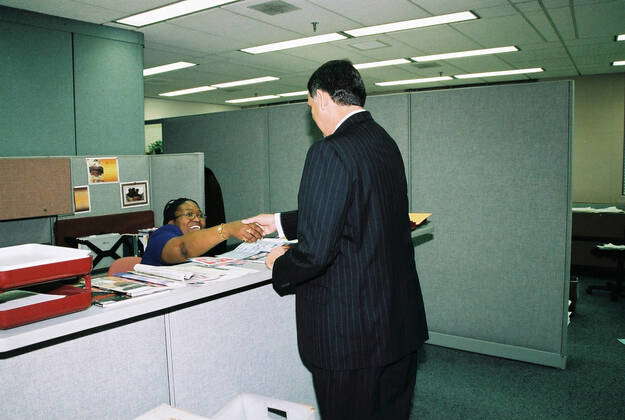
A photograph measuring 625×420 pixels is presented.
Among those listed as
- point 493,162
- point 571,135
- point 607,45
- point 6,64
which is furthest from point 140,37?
point 607,45

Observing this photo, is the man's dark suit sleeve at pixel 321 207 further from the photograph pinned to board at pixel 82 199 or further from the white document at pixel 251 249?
the photograph pinned to board at pixel 82 199

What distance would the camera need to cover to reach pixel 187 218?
269 centimetres

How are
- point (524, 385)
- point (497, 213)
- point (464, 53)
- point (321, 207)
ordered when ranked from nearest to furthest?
point (321, 207) → point (524, 385) → point (497, 213) → point (464, 53)

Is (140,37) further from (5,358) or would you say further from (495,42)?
(5,358)

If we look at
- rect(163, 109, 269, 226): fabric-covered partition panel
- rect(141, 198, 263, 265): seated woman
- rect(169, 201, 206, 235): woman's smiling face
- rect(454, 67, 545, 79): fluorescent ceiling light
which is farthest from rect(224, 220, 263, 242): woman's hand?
rect(454, 67, 545, 79): fluorescent ceiling light

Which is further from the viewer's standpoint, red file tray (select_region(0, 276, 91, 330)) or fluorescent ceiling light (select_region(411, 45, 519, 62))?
fluorescent ceiling light (select_region(411, 45, 519, 62))

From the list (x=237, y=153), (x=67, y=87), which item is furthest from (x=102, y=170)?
(x=237, y=153)

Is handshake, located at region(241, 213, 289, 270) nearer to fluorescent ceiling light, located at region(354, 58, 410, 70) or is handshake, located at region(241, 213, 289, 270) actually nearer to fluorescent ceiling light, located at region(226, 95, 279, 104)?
fluorescent ceiling light, located at region(354, 58, 410, 70)

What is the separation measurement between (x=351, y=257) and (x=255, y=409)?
57 cm

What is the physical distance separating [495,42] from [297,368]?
16.5ft

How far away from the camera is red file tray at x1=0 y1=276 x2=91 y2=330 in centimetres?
106

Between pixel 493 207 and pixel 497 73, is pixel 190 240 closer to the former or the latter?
pixel 493 207

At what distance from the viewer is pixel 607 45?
5914 millimetres

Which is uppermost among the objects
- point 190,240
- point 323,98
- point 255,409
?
point 323,98
